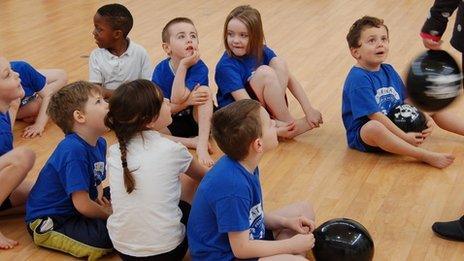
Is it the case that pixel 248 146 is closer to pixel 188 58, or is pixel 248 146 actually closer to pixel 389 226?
pixel 389 226

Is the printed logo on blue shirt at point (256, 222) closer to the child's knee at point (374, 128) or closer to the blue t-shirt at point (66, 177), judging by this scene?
the blue t-shirt at point (66, 177)

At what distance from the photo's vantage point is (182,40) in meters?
3.54

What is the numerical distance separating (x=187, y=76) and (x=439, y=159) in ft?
4.55

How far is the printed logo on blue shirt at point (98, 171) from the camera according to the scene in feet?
8.78

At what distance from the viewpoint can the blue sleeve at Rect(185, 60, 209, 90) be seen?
11.7 ft

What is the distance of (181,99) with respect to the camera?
139 inches

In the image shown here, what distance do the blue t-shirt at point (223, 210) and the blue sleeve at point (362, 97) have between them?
1160 millimetres

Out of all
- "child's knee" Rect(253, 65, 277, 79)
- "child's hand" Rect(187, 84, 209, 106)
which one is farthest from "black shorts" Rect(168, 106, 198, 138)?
"child's knee" Rect(253, 65, 277, 79)

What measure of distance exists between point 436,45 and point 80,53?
319 centimetres

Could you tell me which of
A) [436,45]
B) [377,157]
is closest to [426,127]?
[377,157]

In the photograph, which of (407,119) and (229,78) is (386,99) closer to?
(407,119)

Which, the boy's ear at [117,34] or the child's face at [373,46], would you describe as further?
the boy's ear at [117,34]

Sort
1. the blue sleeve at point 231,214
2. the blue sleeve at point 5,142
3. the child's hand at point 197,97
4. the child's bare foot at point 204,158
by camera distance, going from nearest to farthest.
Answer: the blue sleeve at point 231,214 → the blue sleeve at point 5,142 → the child's bare foot at point 204,158 → the child's hand at point 197,97

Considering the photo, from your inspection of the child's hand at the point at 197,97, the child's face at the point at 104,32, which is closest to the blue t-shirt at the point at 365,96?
the child's hand at the point at 197,97
